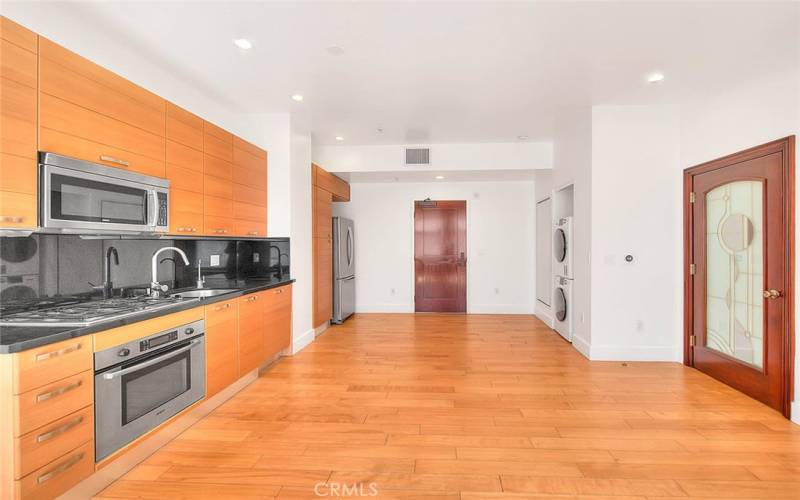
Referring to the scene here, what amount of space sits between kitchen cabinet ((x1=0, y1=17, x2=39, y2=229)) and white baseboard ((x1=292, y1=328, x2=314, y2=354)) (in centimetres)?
277

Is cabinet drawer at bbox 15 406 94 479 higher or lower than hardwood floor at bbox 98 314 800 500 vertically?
higher

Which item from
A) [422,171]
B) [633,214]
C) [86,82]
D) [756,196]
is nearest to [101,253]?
[86,82]

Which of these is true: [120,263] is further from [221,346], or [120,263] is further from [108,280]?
[221,346]


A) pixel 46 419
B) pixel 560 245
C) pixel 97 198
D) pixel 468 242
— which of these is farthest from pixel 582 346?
pixel 97 198

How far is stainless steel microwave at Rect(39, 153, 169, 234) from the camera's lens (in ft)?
6.12

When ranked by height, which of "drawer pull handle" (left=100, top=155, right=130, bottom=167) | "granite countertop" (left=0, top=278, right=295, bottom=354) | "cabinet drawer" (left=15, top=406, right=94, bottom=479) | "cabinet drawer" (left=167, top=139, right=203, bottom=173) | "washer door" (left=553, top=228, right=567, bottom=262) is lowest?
"cabinet drawer" (left=15, top=406, right=94, bottom=479)

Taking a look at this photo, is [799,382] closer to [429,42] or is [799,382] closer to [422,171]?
[429,42]

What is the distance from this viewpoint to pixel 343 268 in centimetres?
590

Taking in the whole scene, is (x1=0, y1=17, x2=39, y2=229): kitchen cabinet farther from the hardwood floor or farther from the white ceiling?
the hardwood floor

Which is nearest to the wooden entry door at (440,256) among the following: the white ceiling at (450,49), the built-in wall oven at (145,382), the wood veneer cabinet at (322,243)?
the wood veneer cabinet at (322,243)

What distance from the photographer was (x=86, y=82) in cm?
210

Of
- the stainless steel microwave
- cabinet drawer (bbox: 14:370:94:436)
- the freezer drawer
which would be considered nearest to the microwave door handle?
the stainless steel microwave

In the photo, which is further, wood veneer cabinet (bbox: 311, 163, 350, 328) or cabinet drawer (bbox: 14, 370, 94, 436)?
wood veneer cabinet (bbox: 311, 163, 350, 328)

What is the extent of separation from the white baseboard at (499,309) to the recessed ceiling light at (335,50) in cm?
506
